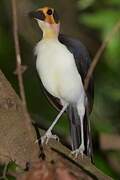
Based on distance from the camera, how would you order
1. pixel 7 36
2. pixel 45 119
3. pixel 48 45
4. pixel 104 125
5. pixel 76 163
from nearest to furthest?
pixel 76 163
pixel 48 45
pixel 104 125
pixel 45 119
pixel 7 36

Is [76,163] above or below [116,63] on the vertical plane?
above

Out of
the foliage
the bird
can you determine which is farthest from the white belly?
the foliage

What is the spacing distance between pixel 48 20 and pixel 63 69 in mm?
158

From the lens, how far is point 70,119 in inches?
76.1

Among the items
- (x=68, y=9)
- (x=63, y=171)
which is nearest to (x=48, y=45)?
(x=63, y=171)

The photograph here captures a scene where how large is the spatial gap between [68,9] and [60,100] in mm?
1401

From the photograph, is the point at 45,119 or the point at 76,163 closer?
the point at 76,163

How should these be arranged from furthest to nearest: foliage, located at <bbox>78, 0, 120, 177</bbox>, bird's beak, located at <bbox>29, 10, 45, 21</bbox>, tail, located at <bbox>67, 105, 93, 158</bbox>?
1. foliage, located at <bbox>78, 0, 120, 177</bbox>
2. tail, located at <bbox>67, 105, 93, 158</bbox>
3. bird's beak, located at <bbox>29, 10, 45, 21</bbox>

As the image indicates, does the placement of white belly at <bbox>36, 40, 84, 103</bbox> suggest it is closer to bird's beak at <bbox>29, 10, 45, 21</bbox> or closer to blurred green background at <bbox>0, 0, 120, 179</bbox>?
bird's beak at <bbox>29, 10, 45, 21</bbox>

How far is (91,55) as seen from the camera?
2.96 metres

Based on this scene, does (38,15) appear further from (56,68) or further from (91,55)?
(91,55)

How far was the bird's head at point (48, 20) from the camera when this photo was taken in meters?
1.67

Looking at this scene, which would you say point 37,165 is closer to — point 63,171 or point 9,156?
point 63,171

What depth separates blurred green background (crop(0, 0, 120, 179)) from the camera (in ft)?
7.04
